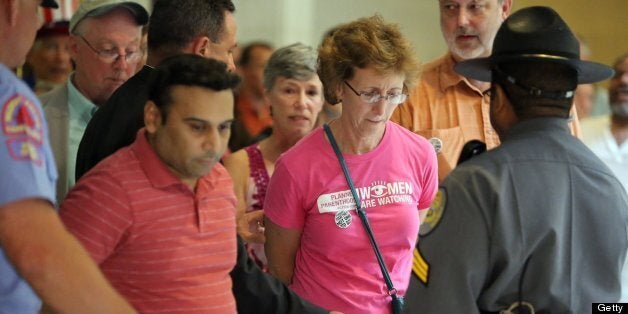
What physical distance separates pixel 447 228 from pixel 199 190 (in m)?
0.64

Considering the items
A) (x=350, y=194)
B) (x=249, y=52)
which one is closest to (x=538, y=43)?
(x=350, y=194)

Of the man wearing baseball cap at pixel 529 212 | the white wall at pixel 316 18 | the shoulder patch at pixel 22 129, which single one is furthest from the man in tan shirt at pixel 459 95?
the white wall at pixel 316 18

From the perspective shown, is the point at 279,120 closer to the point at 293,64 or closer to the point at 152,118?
the point at 293,64

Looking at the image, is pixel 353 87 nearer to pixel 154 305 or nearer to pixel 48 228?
pixel 154 305

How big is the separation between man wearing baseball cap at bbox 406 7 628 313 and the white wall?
6.28m

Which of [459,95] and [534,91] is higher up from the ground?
[534,91]

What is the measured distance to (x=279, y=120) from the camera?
14.3ft

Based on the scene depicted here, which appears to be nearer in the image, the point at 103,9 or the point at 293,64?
the point at 103,9

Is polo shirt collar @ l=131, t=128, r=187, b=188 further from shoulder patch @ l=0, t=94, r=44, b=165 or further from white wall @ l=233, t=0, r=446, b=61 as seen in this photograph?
white wall @ l=233, t=0, r=446, b=61

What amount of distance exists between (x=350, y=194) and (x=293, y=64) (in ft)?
3.78

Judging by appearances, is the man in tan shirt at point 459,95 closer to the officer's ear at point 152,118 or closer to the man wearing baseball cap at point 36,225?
the officer's ear at point 152,118

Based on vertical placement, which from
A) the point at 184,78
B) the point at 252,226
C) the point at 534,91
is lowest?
the point at 252,226

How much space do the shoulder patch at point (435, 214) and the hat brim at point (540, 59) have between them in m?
0.38

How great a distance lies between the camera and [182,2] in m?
3.35
